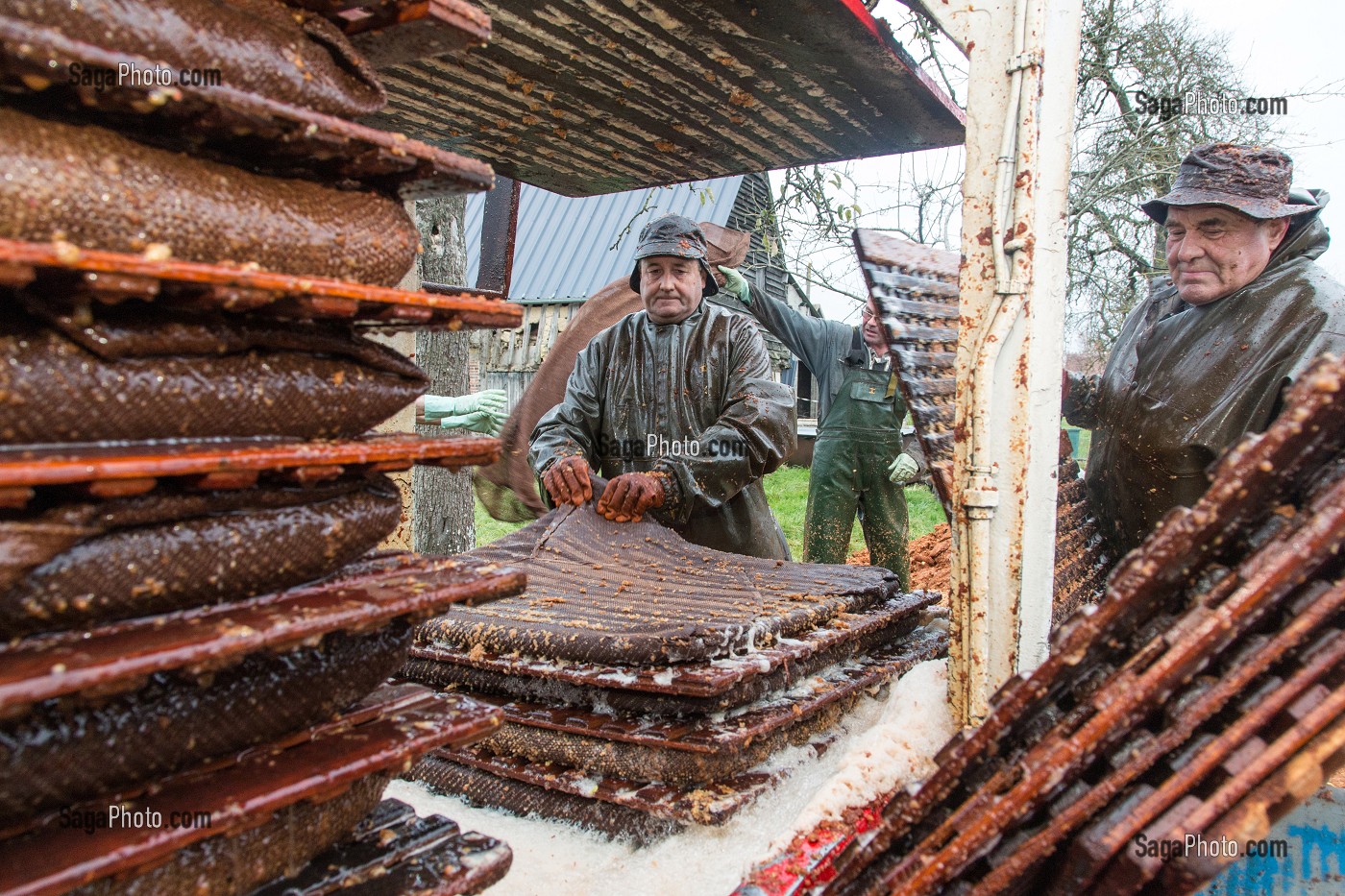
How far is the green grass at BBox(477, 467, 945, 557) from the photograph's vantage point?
926 cm

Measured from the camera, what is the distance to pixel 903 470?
6445 millimetres

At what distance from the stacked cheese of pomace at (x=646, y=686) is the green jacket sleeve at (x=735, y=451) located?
3.15ft

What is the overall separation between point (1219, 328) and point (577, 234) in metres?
14.1

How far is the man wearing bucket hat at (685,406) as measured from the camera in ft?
12.3

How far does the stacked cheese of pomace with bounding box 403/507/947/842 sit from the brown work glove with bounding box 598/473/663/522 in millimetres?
611

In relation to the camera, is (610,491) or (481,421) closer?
(610,491)

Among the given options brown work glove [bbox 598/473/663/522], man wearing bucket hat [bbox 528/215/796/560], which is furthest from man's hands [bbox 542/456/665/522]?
man wearing bucket hat [bbox 528/215/796/560]

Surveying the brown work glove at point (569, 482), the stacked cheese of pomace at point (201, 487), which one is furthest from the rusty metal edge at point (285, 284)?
the brown work glove at point (569, 482)

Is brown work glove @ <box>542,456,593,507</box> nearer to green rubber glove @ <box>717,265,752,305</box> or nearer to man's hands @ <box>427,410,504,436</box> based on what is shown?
man's hands @ <box>427,410,504,436</box>

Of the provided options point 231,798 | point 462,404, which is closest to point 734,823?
point 231,798

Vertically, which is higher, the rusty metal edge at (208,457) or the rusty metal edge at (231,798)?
the rusty metal edge at (208,457)

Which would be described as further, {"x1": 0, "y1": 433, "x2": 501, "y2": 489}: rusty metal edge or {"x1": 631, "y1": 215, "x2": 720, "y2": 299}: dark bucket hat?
{"x1": 631, "y1": 215, "x2": 720, "y2": 299}: dark bucket hat

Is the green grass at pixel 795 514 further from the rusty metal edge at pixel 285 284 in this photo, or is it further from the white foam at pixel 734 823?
the rusty metal edge at pixel 285 284

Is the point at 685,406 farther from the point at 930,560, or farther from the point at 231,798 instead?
the point at 930,560
